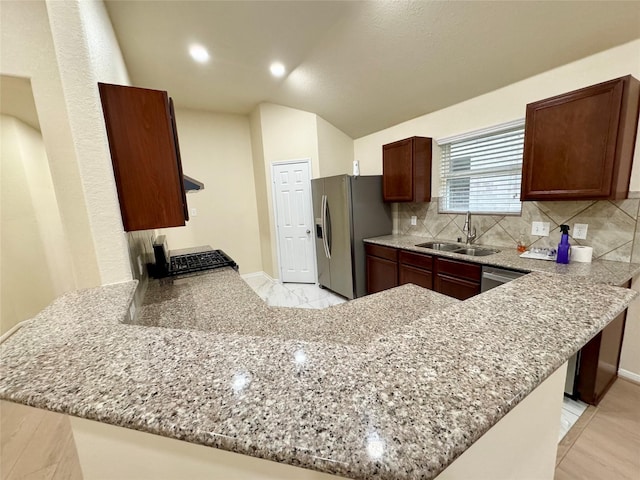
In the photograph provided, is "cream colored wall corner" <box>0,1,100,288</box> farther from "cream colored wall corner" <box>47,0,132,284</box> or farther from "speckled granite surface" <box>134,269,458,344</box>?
"speckled granite surface" <box>134,269,458,344</box>

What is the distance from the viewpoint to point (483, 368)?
1.87 ft

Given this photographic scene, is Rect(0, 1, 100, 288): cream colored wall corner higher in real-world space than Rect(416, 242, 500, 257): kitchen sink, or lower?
higher

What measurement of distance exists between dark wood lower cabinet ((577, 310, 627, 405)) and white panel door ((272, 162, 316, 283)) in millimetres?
3280

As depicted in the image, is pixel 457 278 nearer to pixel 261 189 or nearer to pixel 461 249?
pixel 461 249

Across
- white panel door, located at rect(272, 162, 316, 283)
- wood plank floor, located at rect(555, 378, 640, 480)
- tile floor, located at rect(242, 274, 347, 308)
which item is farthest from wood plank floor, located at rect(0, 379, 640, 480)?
white panel door, located at rect(272, 162, 316, 283)

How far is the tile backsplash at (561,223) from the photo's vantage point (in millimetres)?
1933

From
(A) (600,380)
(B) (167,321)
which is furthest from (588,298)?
(B) (167,321)

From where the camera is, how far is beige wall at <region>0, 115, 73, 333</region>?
2.86 metres

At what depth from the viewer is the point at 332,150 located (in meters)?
4.16

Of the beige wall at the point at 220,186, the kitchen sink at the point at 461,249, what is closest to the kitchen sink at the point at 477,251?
the kitchen sink at the point at 461,249

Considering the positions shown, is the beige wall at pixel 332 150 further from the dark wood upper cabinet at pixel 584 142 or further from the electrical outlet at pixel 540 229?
the electrical outlet at pixel 540 229

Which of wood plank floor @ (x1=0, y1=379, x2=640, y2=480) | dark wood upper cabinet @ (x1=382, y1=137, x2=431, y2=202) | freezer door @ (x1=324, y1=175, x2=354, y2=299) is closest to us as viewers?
wood plank floor @ (x1=0, y1=379, x2=640, y2=480)

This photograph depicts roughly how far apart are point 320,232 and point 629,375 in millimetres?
3308

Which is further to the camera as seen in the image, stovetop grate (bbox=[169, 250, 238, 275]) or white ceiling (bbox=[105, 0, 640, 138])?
stovetop grate (bbox=[169, 250, 238, 275])
